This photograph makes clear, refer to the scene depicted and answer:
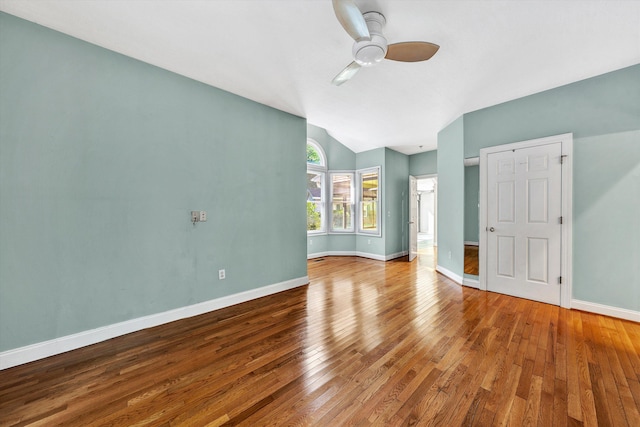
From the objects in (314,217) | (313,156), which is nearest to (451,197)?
(314,217)

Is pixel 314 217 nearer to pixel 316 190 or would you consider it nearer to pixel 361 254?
pixel 316 190

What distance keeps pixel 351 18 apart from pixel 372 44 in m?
0.31

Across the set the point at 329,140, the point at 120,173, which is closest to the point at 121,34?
the point at 120,173

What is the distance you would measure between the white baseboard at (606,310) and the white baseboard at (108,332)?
409cm

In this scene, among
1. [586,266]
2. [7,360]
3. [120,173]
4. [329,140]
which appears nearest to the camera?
[7,360]

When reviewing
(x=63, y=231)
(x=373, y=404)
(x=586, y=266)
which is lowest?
(x=373, y=404)

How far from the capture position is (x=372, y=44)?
188 cm

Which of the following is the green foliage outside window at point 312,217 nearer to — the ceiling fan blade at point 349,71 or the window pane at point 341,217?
the window pane at point 341,217

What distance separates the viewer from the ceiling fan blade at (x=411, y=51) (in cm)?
211

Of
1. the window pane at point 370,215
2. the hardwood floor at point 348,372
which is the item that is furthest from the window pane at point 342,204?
the hardwood floor at point 348,372

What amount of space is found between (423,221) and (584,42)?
1079cm

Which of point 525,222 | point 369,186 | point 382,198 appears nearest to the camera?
point 525,222

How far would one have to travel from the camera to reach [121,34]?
7.34ft

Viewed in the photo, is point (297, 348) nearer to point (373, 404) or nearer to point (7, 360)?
point (373, 404)
